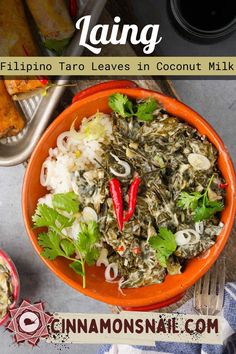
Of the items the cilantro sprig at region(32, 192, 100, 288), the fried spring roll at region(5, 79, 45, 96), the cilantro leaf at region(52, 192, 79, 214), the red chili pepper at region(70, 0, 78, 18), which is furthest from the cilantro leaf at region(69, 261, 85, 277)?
the red chili pepper at region(70, 0, 78, 18)

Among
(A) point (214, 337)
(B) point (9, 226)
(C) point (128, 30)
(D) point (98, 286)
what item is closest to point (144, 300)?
(D) point (98, 286)

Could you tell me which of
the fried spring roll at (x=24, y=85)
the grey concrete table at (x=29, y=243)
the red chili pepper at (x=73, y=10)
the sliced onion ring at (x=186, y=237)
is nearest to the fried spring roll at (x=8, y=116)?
the fried spring roll at (x=24, y=85)

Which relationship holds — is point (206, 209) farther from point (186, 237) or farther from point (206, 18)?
point (206, 18)

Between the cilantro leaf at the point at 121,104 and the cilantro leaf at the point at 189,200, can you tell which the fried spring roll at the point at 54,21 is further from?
the cilantro leaf at the point at 189,200

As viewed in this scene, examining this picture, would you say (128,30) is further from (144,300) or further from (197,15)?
(144,300)

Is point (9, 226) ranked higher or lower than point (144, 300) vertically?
higher

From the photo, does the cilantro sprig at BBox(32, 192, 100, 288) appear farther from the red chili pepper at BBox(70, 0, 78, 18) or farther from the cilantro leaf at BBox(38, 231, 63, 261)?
the red chili pepper at BBox(70, 0, 78, 18)

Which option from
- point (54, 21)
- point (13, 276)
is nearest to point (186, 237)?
point (13, 276)
